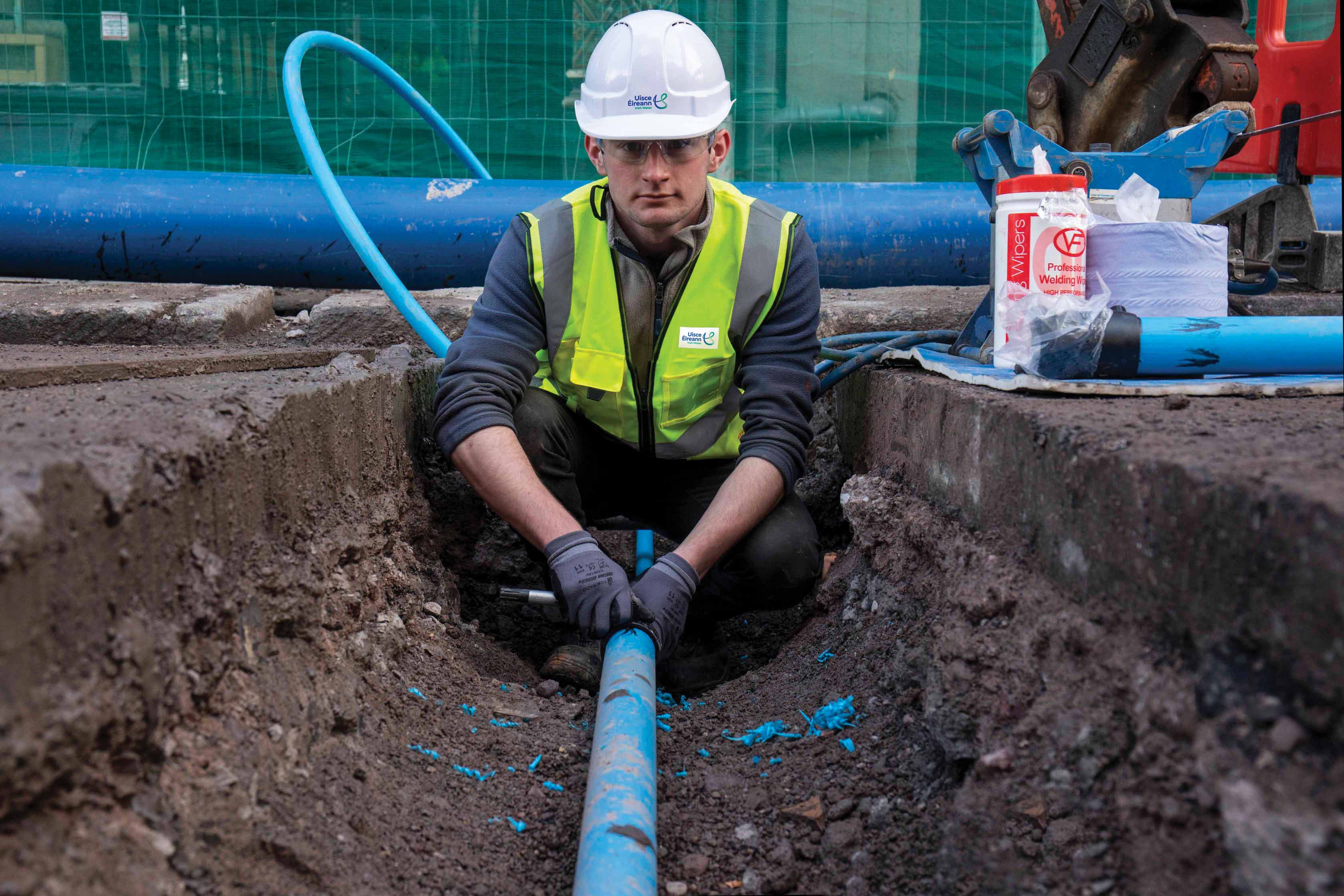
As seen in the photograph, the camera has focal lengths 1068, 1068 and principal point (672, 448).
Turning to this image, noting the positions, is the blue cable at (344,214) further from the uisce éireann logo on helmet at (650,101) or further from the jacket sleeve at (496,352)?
the uisce éireann logo on helmet at (650,101)

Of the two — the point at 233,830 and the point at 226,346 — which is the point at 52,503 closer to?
the point at 233,830

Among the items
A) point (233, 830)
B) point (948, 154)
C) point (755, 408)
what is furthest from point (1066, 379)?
point (948, 154)

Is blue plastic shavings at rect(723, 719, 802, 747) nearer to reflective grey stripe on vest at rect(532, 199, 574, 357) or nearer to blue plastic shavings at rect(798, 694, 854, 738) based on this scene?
blue plastic shavings at rect(798, 694, 854, 738)

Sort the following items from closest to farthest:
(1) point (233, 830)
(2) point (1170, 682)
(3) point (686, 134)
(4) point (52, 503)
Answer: (4) point (52, 503), (2) point (1170, 682), (1) point (233, 830), (3) point (686, 134)

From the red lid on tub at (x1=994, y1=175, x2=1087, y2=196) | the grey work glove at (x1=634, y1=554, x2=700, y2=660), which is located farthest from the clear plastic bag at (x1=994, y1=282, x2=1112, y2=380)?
the grey work glove at (x1=634, y1=554, x2=700, y2=660)

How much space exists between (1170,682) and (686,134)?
1.53 meters

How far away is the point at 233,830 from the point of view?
1.30 m

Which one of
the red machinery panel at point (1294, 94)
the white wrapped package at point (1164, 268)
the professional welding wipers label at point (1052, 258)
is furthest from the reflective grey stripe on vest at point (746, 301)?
the red machinery panel at point (1294, 94)

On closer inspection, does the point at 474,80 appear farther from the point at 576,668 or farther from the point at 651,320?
the point at 576,668

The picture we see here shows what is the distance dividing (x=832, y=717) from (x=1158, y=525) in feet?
2.86

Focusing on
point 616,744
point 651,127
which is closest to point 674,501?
point 651,127

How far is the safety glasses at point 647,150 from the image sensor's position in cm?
231

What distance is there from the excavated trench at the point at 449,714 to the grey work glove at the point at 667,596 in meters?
0.17

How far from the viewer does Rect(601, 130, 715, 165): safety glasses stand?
2.31 meters
